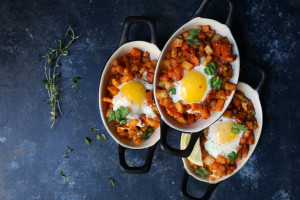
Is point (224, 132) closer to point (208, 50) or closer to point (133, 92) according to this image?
point (208, 50)

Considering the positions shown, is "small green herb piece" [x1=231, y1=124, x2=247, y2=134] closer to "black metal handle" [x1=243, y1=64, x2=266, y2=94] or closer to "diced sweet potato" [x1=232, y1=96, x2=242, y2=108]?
"diced sweet potato" [x1=232, y1=96, x2=242, y2=108]

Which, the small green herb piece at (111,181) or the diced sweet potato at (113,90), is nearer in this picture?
the diced sweet potato at (113,90)

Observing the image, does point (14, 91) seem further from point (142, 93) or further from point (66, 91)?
point (142, 93)

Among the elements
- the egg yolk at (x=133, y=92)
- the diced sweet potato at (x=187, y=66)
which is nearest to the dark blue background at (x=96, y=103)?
the egg yolk at (x=133, y=92)

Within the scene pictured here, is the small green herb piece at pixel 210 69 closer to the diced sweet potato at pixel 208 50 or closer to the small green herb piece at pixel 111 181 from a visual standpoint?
the diced sweet potato at pixel 208 50

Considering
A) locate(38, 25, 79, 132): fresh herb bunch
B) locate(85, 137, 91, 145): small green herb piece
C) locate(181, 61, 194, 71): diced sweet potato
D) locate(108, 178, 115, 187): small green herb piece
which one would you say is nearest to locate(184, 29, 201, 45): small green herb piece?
locate(181, 61, 194, 71): diced sweet potato

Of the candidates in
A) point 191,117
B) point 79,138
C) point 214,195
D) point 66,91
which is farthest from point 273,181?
point 66,91

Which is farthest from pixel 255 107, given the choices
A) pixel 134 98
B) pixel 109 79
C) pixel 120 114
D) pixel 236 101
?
pixel 109 79
